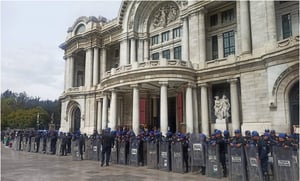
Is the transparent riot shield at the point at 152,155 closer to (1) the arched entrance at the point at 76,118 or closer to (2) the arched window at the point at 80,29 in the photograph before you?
(1) the arched entrance at the point at 76,118

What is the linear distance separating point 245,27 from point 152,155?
14.8 meters

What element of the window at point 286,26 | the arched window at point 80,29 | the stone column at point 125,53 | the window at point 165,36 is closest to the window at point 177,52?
the window at point 165,36

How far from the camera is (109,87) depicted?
88.0 feet

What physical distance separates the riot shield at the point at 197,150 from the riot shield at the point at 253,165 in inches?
97.6

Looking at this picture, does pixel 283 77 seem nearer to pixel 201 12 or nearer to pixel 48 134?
pixel 201 12

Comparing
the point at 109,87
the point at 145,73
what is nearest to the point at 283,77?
the point at 145,73

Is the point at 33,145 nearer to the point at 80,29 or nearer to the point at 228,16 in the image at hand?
the point at 80,29

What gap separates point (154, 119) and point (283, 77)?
52.3ft

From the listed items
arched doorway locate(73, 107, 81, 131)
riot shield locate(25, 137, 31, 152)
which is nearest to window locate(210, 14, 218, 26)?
riot shield locate(25, 137, 31, 152)

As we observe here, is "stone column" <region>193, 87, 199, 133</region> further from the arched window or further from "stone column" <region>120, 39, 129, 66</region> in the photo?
the arched window

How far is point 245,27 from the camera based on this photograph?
23.5 metres

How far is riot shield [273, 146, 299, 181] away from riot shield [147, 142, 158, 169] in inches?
231

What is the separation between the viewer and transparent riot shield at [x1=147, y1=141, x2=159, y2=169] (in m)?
14.2

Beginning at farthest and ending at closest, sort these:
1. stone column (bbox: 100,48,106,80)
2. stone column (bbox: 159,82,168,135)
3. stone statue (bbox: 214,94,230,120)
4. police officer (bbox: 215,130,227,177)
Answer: stone column (bbox: 100,48,106,80), stone statue (bbox: 214,94,230,120), stone column (bbox: 159,82,168,135), police officer (bbox: 215,130,227,177)
